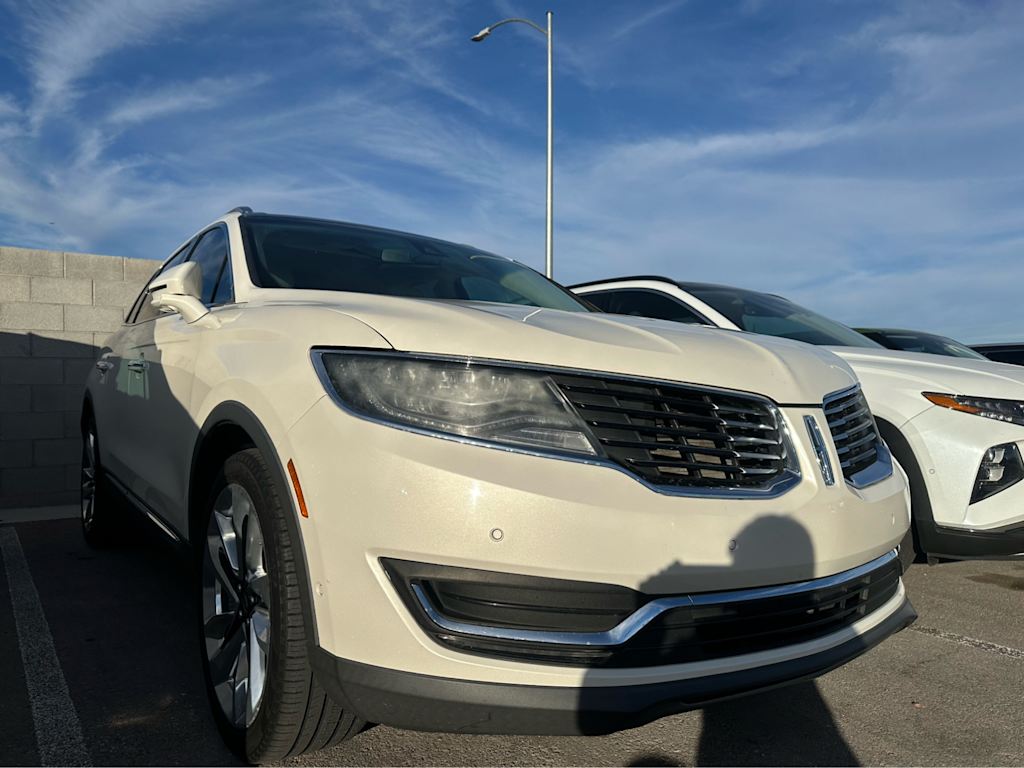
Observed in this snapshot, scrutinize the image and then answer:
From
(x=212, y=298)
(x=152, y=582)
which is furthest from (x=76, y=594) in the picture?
(x=212, y=298)

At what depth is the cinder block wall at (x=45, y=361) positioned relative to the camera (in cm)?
644

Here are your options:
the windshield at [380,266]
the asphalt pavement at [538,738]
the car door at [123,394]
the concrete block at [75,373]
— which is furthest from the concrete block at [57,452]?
the windshield at [380,266]

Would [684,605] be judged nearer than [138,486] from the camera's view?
Yes

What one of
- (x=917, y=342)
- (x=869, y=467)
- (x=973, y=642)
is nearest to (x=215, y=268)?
(x=869, y=467)

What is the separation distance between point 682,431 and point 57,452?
6.16m

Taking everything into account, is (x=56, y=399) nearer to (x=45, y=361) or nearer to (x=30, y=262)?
(x=45, y=361)

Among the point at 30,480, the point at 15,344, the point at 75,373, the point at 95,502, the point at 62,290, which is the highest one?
the point at 62,290

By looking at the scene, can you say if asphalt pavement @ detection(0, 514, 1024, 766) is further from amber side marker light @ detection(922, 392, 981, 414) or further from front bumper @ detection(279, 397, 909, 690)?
amber side marker light @ detection(922, 392, 981, 414)

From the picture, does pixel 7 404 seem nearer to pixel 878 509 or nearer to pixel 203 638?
pixel 203 638

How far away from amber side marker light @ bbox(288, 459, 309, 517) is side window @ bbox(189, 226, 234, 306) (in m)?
1.20

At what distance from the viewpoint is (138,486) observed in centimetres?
352

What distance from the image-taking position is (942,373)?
12.5 ft

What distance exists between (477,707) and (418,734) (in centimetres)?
73

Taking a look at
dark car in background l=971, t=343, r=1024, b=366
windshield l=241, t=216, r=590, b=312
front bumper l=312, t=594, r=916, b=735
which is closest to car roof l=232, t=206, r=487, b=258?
windshield l=241, t=216, r=590, b=312
